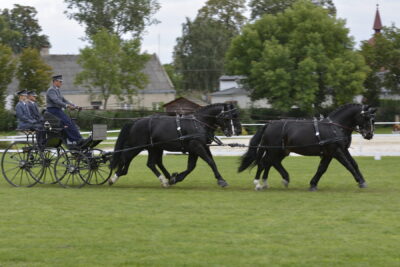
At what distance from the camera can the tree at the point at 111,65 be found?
5334 centimetres

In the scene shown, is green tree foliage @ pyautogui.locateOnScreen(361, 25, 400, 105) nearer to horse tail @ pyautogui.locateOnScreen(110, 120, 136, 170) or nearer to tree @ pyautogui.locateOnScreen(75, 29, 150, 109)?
tree @ pyautogui.locateOnScreen(75, 29, 150, 109)

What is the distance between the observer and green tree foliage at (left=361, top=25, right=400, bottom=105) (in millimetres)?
55344

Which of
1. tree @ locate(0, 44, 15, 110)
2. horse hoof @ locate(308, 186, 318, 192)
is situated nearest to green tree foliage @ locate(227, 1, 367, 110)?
tree @ locate(0, 44, 15, 110)

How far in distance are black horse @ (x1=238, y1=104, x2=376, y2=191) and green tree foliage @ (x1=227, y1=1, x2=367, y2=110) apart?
36.1 metres

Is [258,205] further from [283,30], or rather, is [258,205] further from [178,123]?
[283,30]

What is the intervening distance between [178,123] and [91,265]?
24.1 feet

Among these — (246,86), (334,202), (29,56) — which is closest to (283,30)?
(246,86)

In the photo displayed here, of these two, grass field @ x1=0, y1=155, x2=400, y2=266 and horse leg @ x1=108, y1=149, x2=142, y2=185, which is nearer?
grass field @ x1=0, y1=155, x2=400, y2=266

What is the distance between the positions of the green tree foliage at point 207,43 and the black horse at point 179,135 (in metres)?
61.3

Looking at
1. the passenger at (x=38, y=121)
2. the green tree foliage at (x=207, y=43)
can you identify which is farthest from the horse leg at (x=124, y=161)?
the green tree foliage at (x=207, y=43)

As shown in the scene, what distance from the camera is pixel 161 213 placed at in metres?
11.1

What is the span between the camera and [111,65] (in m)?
53.4

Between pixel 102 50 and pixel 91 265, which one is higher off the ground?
pixel 102 50

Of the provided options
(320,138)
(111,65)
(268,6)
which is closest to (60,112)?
(320,138)
